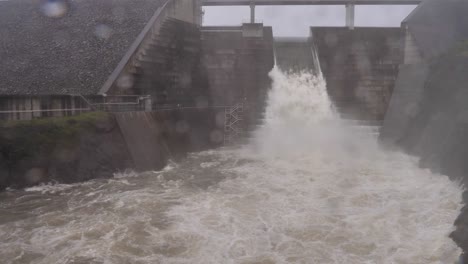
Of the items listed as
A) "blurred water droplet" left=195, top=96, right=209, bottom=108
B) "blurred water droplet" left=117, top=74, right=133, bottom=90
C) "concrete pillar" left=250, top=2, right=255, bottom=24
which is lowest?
"blurred water droplet" left=195, top=96, right=209, bottom=108

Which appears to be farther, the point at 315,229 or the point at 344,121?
the point at 344,121

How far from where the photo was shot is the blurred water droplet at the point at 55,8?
19594 millimetres

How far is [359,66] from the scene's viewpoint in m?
19.8

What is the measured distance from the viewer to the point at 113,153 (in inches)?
441

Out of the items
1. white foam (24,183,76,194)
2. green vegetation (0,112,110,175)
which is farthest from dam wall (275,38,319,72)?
white foam (24,183,76,194)

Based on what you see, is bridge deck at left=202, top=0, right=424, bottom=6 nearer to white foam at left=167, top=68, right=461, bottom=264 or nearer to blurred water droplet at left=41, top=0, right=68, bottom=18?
blurred water droplet at left=41, top=0, right=68, bottom=18

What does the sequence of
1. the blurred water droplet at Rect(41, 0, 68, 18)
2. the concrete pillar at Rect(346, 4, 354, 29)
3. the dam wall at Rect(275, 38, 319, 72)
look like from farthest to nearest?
the concrete pillar at Rect(346, 4, 354, 29) → the dam wall at Rect(275, 38, 319, 72) → the blurred water droplet at Rect(41, 0, 68, 18)

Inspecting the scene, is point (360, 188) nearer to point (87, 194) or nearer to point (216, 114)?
point (87, 194)

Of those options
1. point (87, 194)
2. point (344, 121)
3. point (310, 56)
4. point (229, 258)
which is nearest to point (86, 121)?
point (87, 194)

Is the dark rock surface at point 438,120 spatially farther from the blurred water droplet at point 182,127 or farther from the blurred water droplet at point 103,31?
the blurred water droplet at point 103,31

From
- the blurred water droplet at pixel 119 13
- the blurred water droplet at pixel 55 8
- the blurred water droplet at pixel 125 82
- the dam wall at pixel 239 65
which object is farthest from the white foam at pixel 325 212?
Answer: the blurred water droplet at pixel 55 8

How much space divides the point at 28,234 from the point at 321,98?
1433 centimetres

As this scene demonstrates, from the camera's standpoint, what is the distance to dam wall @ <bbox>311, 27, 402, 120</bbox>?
18938 mm

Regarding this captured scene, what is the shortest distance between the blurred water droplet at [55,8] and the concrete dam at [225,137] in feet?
0.91
